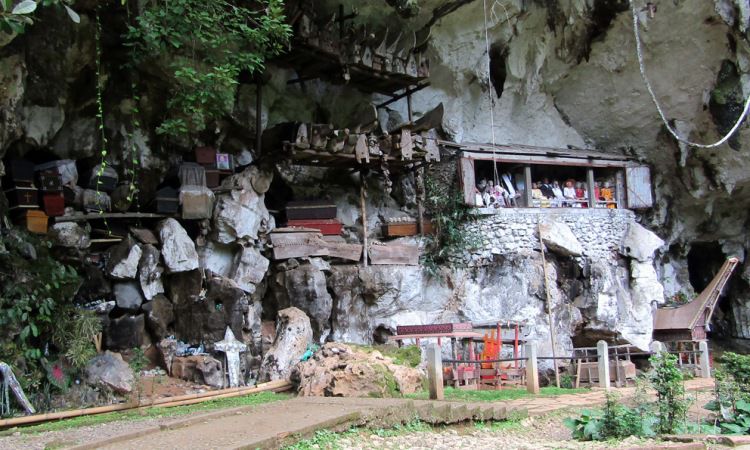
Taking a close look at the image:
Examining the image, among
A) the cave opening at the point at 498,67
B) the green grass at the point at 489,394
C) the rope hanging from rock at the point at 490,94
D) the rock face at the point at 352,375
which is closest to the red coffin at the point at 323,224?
the rock face at the point at 352,375

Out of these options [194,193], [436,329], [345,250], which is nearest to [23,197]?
[194,193]

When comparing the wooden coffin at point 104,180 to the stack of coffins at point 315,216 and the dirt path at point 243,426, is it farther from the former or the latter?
the dirt path at point 243,426

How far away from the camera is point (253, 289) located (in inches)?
512

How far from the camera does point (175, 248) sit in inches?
471

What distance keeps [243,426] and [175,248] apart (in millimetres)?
6704

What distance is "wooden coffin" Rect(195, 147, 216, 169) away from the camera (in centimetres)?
1280

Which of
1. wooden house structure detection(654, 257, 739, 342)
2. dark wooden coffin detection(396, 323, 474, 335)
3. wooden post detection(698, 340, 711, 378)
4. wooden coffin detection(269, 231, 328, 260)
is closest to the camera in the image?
dark wooden coffin detection(396, 323, 474, 335)

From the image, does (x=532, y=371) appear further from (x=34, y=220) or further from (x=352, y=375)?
(x=34, y=220)

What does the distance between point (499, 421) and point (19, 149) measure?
29.5 feet

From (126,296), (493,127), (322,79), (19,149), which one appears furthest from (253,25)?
(493,127)

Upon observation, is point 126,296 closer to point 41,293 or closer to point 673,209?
point 41,293

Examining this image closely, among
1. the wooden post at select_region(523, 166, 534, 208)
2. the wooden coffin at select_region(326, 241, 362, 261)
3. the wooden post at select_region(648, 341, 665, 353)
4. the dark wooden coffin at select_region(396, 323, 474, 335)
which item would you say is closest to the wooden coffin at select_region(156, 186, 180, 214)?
the wooden coffin at select_region(326, 241, 362, 261)

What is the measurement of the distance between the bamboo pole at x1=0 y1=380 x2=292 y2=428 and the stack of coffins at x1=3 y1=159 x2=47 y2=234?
140 inches

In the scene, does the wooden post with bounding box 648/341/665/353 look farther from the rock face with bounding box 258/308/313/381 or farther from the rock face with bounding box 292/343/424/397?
the rock face with bounding box 258/308/313/381
